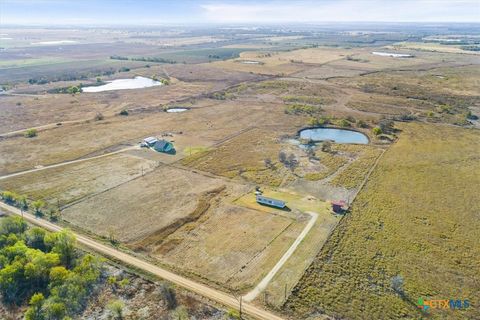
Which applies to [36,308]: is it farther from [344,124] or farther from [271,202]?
[344,124]

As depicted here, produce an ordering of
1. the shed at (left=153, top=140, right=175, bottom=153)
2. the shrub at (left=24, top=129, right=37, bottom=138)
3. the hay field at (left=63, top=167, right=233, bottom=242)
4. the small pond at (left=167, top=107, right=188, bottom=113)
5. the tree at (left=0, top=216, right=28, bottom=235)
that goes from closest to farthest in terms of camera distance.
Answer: the tree at (left=0, top=216, right=28, bottom=235) → the hay field at (left=63, top=167, right=233, bottom=242) → the shed at (left=153, top=140, right=175, bottom=153) → the shrub at (left=24, top=129, right=37, bottom=138) → the small pond at (left=167, top=107, right=188, bottom=113)

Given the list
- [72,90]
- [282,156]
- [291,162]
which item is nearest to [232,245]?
[291,162]

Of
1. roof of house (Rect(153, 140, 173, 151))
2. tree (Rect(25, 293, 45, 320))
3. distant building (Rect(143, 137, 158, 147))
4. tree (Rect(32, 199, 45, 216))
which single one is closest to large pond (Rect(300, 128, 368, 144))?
roof of house (Rect(153, 140, 173, 151))

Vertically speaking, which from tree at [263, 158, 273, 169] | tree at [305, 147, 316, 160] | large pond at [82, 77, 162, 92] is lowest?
tree at [263, 158, 273, 169]

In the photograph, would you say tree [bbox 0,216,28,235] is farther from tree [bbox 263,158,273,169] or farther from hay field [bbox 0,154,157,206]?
tree [bbox 263,158,273,169]

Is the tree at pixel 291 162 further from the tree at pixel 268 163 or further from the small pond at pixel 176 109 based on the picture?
the small pond at pixel 176 109

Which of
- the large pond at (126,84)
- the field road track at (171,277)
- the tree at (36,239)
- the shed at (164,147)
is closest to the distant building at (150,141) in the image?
the shed at (164,147)

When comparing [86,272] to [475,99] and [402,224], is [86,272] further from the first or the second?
[475,99]
